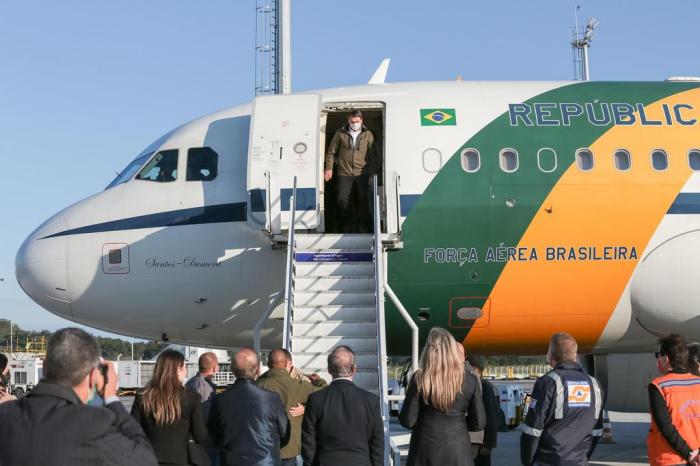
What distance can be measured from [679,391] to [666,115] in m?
7.31

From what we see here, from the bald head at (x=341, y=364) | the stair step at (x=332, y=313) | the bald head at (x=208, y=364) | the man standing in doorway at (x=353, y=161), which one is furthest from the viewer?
the man standing in doorway at (x=353, y=161)

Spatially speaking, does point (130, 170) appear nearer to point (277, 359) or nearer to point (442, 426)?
point (277, 359)

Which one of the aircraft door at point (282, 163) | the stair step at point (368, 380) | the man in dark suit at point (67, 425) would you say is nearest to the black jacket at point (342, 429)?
the man in dark suit at point (67, 425)

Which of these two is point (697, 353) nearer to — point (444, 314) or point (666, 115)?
point (444, 314)

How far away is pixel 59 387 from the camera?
3998mm

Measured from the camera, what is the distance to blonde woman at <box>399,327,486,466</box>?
6.80 meters

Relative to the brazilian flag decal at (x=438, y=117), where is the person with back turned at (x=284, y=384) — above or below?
below

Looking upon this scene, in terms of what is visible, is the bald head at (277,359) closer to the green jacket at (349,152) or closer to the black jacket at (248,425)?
the black jacket at (248,425)

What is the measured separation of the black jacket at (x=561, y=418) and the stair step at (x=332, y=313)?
4.65m

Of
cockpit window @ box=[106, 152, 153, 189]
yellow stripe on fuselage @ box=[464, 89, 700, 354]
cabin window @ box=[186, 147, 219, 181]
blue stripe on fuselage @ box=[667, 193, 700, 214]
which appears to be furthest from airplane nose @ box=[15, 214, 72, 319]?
blue stripe on fuselage @ box=[667, 193, 700, 214]

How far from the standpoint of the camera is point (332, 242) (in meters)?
12.6

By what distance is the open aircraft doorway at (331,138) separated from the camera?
13.4 metres

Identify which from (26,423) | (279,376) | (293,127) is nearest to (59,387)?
(26,423)

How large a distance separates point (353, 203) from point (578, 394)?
6.95 m
